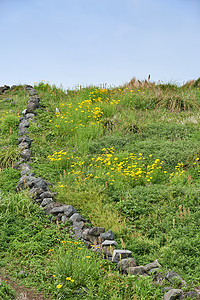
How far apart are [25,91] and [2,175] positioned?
754cm

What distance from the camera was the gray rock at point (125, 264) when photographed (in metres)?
4.26

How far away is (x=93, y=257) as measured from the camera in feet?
Result: 14.6

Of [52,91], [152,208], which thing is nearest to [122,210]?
[152,208]

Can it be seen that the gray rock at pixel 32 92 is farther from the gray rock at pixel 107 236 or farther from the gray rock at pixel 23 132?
the gray rock at pixel 107 236

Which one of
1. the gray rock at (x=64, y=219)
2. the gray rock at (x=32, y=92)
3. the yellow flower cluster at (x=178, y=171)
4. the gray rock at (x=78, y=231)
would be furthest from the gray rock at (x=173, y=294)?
the gray rock at (x=32, y=92)

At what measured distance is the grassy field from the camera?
4086 mm

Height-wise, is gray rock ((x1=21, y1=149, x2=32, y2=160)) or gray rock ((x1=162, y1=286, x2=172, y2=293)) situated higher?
gray rock ((x1=21, y1=149, x2=32, y2=160))

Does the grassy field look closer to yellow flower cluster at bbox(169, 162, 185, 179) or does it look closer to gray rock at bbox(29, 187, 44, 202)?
yellow flower cluster at bbox(169, 162, 185, 179)

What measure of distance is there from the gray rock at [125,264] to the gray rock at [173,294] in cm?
68

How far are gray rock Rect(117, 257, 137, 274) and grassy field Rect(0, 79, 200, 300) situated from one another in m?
0.14

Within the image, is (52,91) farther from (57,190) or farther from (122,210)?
(122,210)

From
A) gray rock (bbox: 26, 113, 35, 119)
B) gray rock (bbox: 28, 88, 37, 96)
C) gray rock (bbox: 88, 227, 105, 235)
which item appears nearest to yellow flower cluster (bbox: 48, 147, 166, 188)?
gray rock (bbox: 88, 227, 105, 235)

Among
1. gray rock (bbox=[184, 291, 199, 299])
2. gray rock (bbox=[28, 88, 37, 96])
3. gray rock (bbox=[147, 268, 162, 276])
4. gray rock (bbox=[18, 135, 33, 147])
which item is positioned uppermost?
gray rock (bbox=[28, 88, 37, 96])

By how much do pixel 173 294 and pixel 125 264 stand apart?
84 cm
